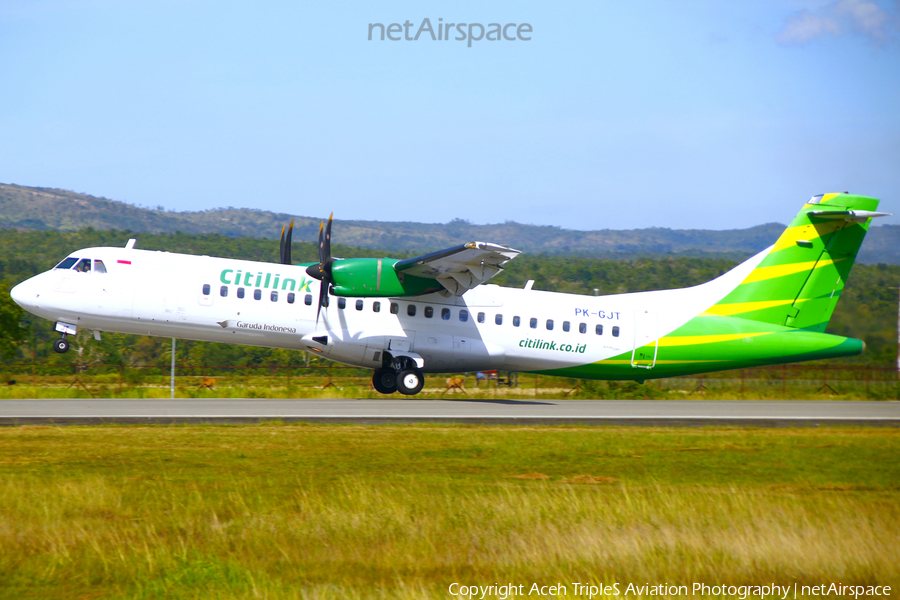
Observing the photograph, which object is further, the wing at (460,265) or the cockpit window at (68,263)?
the cockpit window at (68,263)

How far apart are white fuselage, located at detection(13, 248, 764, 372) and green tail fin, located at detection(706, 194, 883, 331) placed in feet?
1.87

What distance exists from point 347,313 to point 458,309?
10.1 ft

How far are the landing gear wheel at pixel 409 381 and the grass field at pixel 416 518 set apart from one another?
7.81 metres

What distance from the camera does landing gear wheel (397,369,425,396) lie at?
70.2 feet

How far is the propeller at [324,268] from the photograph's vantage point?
792 inches

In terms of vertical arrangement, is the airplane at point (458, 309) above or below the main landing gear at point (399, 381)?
above

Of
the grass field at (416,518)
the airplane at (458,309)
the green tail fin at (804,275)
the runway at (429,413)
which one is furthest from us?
the green tail fin at (804,275)

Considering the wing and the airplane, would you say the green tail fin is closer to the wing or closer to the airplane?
the airplane

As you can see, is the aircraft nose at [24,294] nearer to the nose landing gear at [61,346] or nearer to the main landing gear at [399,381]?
the nose landing gear at [61,346]

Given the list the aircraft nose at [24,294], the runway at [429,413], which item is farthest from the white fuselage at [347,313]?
the runway at [429,413]

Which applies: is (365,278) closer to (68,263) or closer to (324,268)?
(324,268)

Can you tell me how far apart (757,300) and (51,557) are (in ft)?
66.1

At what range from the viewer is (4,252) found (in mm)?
74375

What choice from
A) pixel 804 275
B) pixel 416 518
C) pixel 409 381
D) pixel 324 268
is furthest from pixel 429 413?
pixel 804 275
